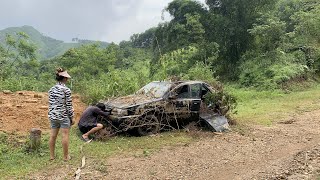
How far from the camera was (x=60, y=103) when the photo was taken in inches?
284

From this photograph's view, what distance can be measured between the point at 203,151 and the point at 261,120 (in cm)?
451

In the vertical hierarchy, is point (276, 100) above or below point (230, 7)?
below

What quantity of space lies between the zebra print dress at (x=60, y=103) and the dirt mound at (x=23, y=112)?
8.77 feet

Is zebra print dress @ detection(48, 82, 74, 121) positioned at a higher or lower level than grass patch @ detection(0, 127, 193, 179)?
higher

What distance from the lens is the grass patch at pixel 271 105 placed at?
1261 centimetres

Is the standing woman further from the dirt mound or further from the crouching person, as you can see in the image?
the dirt mound

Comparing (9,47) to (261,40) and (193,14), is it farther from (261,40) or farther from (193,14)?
(261,40)

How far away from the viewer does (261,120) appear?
1215 centimetres

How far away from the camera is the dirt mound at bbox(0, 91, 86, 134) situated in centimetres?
975

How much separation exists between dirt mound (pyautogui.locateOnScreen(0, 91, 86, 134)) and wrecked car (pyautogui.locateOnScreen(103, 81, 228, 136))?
1.87m

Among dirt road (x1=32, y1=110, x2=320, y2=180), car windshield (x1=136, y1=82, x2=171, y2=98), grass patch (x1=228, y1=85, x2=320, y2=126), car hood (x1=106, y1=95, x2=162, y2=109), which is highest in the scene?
car windshield (x1=136, y1=82, x2=171, y2=98)

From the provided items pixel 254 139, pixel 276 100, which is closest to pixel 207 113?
pixel 254 139

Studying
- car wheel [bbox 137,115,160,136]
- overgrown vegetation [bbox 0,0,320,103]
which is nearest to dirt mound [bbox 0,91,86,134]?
car wheel [bbox 137,115,160,136]

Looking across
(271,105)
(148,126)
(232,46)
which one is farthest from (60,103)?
(232,46)
